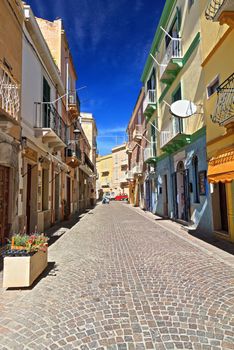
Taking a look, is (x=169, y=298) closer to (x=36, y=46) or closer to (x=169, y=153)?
(x=36, y=46)

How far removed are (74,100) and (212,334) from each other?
1756 centimetres

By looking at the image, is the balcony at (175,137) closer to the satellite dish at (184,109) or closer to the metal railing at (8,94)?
the satellite dish at (184,109)

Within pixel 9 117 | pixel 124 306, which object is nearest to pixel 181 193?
pixel 9 117

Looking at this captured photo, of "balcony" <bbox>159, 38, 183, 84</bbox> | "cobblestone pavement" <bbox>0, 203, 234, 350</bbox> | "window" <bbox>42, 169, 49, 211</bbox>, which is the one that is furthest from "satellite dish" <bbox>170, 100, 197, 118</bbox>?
"window" <bbox>42, 169, 49, 211</bbox>

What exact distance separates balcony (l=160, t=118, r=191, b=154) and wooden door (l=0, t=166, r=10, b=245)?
7637 mm

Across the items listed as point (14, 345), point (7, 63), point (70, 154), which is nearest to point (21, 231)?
point (7, 63)

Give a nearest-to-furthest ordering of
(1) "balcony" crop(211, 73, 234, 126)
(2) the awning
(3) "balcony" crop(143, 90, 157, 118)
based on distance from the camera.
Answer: (2) the awning, (1) "balcony" crop(211, 73, 234, 126), (3) "balcony" crop(143, 90, 157, 118)

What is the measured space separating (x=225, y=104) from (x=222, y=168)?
2.26m

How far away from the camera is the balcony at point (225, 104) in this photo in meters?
7.26

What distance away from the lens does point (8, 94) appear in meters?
6.95

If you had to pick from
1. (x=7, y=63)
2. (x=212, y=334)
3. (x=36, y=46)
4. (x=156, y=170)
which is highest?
(x=36, y=46)

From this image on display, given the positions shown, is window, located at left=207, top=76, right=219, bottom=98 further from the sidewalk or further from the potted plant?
the potted plant

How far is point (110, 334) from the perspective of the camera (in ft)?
9.98

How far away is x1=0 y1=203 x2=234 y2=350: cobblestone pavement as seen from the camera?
9.60ft
